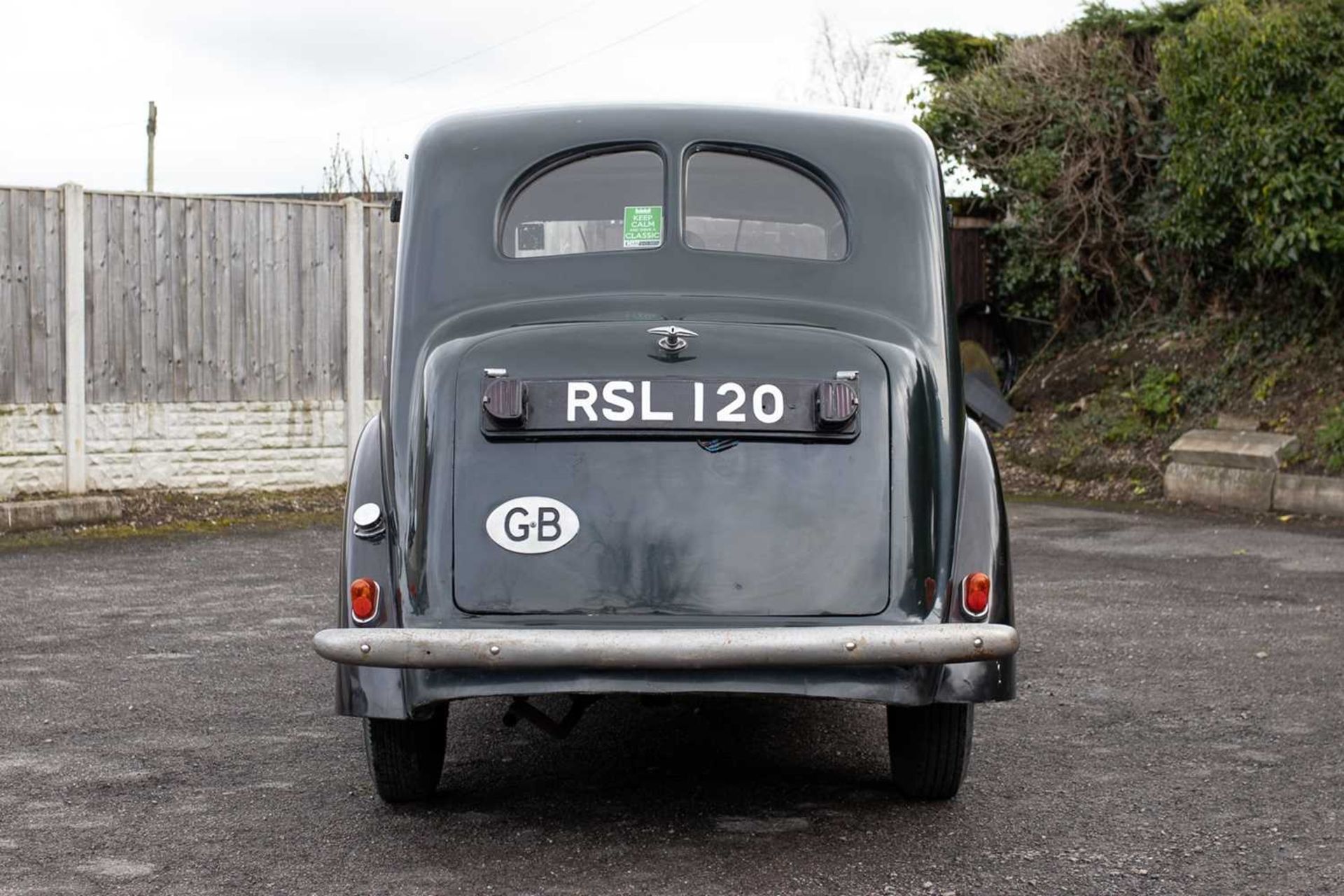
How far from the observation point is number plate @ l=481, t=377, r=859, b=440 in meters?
4.40

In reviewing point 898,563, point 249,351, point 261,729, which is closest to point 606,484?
point 898,563

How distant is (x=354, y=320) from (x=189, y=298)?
4.65ft

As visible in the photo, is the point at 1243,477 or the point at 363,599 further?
the point at 1243,477

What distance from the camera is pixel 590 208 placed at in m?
5.16

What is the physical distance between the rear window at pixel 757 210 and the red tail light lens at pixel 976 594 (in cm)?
121

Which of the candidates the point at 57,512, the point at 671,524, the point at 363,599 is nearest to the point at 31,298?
the point at 57,512

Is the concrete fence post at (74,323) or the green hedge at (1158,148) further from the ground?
the green hedge at (1158,148)

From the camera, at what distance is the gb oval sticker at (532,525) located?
4336 mm

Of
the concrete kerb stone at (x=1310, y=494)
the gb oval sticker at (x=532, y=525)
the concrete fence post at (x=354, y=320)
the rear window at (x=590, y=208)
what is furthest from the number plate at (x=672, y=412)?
the concrete fence post at (x=354, y=320)

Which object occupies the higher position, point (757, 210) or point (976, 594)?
point (757, 210)

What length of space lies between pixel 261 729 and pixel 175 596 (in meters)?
3.22

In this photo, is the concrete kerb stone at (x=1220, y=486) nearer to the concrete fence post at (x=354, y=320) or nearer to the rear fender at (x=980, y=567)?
the concrete fence post at (x=354, y=320)

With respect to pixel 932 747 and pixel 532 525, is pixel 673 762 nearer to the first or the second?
pixel 932 747

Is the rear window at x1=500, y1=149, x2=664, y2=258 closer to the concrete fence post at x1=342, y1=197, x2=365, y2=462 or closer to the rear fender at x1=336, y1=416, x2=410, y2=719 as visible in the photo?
the rear fender at x1=336, y1=416, x2=410, y2=719
